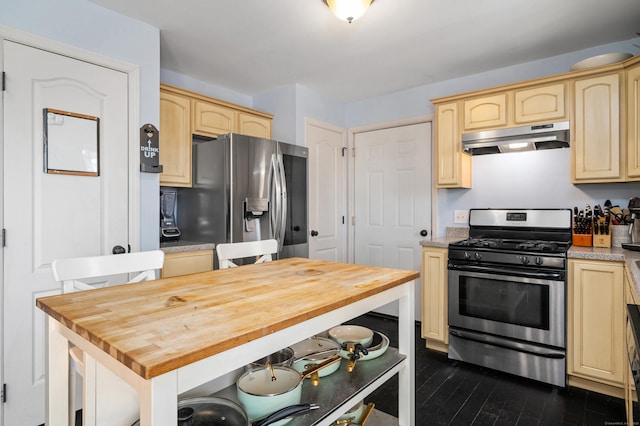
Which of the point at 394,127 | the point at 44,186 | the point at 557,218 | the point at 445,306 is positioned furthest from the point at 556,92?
the point at 44,186

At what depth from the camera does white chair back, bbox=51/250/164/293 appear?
134cm

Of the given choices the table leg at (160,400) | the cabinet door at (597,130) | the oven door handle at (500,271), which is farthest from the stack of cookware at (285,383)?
the cabinet door at (597,130)

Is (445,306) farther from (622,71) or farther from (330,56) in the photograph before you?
(330,56)

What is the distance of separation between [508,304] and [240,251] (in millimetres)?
1949

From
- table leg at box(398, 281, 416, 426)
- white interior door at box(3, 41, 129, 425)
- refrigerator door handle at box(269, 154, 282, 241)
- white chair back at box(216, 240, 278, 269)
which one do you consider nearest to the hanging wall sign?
white interior door at box(3, 41, 129, 425)

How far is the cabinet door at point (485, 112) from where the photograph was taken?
9.36 feet

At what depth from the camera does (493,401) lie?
2207mm

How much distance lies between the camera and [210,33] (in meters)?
2.55

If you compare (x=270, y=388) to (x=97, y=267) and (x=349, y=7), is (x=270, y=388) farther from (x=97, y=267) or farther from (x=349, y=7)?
(x=349, y=7)

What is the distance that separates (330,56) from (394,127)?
48.9 inches

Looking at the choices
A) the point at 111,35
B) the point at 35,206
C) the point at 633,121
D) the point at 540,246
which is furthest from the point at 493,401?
the point at 111,35

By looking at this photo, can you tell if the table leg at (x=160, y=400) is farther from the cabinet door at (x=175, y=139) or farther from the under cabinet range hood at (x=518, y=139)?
the under cabinet range hood at (x=518, y=139)

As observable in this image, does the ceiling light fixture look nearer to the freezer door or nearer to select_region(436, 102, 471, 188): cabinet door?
the freezer door

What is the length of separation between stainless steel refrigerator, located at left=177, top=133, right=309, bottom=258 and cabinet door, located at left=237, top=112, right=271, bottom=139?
1.28 ft
